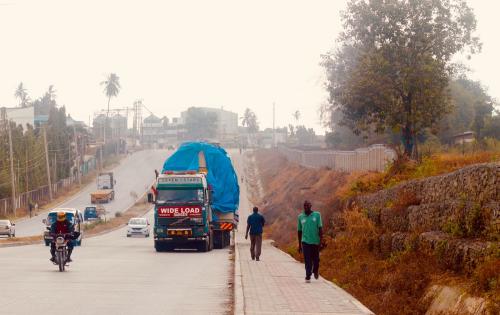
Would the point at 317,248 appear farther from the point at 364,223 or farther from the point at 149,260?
the point at 149,260

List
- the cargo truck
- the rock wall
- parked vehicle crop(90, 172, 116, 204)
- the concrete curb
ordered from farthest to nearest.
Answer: parked vehicle crop(90, 172, 116, 204)
the cargo truck
the concrete curb
the rock wall

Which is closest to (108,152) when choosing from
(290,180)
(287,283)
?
(290,180)

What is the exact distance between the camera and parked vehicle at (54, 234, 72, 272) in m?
22.5

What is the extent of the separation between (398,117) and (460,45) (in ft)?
16.8

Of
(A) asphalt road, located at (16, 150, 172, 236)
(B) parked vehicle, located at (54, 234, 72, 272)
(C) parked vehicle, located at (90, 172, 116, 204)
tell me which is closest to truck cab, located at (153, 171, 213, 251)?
(B) parked vehicle, located at (54, 234, 72, 272)

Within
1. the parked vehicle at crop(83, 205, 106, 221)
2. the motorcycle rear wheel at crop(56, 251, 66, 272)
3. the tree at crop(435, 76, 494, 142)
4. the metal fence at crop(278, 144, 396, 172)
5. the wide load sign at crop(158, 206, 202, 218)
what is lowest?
the parked vehicle at crop(83, 205, 106, 221)

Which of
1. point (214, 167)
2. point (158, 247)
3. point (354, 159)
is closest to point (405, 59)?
point (214, 167)

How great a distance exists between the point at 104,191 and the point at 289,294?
309 ft

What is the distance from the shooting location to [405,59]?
3969 cm

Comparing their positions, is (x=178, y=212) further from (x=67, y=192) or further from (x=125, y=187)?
(x=125, y=187)

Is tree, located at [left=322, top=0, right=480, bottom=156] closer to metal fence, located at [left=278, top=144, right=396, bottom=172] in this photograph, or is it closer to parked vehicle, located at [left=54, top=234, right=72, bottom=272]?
metal fence, located at [left=278, top=144, right=396, bottom=172]

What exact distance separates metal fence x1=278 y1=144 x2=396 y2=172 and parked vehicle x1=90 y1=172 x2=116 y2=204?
86.0ft

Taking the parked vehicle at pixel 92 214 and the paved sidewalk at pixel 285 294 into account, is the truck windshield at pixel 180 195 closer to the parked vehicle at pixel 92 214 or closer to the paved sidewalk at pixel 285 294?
the paved sidewalk at pixel 285 294

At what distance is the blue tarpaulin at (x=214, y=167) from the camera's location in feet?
122
